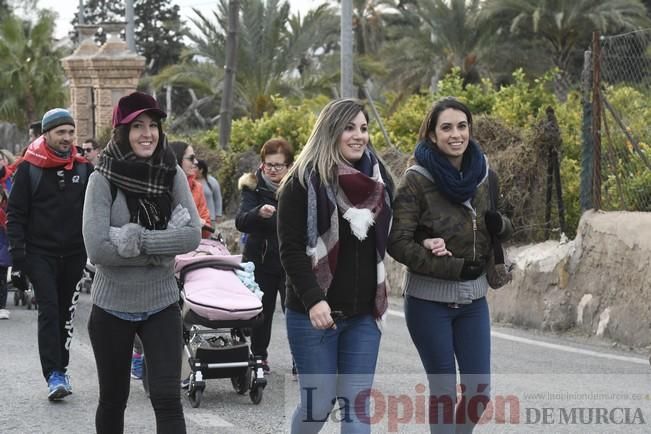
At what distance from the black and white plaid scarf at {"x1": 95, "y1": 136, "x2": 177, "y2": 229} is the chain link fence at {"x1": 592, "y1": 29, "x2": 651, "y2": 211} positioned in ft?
20.1

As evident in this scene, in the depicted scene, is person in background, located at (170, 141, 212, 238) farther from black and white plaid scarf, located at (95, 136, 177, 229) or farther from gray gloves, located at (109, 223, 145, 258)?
gray gloves, located at (109, 223, 145, 258)

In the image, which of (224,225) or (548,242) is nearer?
(548,242)

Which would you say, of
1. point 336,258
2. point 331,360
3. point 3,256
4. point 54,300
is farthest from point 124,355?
point 3,256

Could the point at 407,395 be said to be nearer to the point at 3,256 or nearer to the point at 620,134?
the point at 620,134

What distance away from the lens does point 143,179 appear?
207 inches

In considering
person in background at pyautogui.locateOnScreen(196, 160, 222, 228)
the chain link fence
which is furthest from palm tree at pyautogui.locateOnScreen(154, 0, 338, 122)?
the chain link fence

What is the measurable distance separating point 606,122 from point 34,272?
5683 millimetres

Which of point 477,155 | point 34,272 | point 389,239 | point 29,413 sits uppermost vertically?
point 477,155

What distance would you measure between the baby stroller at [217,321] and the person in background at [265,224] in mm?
380

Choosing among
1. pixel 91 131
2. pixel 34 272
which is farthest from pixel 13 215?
pixel 91 131

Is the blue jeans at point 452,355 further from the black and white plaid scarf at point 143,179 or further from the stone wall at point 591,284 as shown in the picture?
the stone wall at point 591,284

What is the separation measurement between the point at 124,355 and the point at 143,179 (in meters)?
0.83

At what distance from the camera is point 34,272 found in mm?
7660

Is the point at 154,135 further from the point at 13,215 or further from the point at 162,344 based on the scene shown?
the point at 13,215
